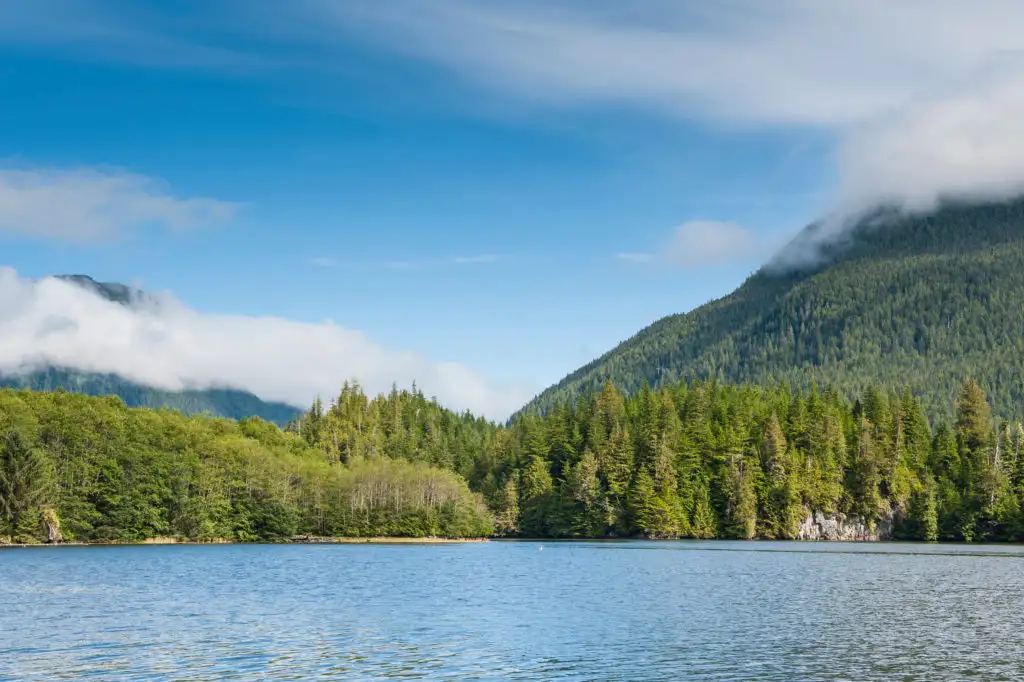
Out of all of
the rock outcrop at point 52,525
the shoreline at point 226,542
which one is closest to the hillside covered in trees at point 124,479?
the rock outcrop at point 52,525

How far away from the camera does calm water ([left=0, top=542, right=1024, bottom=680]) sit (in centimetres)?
4619

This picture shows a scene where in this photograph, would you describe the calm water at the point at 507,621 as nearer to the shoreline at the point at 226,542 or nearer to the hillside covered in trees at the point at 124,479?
the hillside covered in trees at the point at 124,479

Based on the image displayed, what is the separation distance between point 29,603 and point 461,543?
429ft

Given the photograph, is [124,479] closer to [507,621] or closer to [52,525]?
[52,525]

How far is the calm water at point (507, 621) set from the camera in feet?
152

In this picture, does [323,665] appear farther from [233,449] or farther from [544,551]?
[233,449]

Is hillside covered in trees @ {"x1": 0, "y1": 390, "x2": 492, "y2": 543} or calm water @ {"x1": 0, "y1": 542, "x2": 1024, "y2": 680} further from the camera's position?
hillside covered in trees @ {"x1": 0, "y1": 390, "x2": 492, "y2": 543}

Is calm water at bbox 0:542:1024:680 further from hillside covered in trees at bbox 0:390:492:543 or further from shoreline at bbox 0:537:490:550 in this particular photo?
shoreline at bbox 0:537:490:550

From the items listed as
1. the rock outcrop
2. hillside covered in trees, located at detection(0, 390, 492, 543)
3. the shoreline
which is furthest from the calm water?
the shoreline

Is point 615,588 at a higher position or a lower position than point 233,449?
lower

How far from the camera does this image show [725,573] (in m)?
104

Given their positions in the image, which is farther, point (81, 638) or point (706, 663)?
point (81, 638)

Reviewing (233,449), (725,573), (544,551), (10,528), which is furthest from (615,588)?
(233,449)

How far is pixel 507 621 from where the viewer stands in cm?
Answer: 6316
